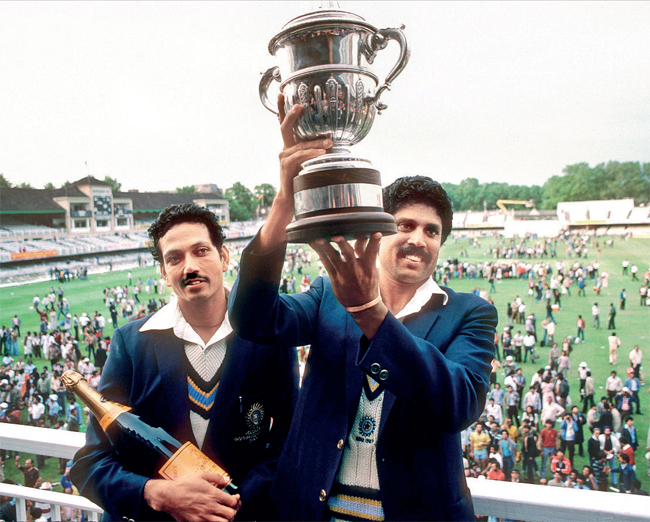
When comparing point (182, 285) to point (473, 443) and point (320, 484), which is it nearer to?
point (320, 484)

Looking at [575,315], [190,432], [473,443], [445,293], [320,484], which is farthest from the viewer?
[575,315]

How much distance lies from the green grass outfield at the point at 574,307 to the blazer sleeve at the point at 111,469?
5.87 metres

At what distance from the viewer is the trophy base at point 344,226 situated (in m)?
1.02

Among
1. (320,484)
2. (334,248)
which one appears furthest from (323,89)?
(320,484)

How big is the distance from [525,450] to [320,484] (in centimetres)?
717

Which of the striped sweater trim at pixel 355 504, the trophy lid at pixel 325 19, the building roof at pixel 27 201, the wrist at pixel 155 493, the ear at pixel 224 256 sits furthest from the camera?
the building roof at pixel 27 201

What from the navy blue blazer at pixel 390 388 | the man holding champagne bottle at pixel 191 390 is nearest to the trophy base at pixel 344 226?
the navy blue blazer at pixel 390 388

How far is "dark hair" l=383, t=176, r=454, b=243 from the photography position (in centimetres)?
139

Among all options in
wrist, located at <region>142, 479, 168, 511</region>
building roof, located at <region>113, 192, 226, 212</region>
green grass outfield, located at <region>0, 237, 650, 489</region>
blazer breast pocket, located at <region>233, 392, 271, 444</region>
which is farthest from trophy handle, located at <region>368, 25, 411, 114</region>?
building roof, located at <region>113, 192, 226, 212</region>

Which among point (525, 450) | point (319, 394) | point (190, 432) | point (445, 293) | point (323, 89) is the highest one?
point (323, 89)

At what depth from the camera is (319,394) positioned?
54.8 inches

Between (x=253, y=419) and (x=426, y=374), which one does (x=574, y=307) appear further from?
(x=426, y=374)

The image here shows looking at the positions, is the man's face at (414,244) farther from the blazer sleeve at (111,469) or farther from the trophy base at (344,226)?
the blazer sleeve at (111,469)

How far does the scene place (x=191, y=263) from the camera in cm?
156
